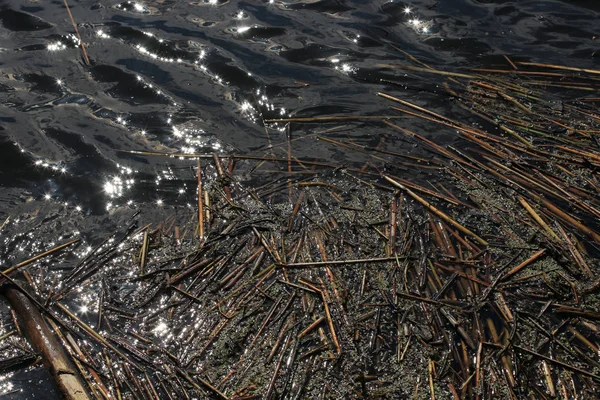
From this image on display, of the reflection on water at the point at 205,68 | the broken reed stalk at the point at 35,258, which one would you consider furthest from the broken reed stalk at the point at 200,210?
the broken reed stalk at the point at 35,258

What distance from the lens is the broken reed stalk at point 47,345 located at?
9.20 ft

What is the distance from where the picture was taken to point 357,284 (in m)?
3.44

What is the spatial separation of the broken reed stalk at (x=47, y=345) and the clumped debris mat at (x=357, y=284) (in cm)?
6

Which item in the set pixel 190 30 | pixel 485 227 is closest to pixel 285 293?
pixel 485 227

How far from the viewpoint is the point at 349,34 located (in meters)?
6.06

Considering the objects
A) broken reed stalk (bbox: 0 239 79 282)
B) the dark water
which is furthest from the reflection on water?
broken reed stalk (bbox: 0 239 79 282)

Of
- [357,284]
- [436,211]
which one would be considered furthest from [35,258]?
[436,211]

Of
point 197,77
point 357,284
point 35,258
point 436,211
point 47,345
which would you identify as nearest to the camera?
point 47,345

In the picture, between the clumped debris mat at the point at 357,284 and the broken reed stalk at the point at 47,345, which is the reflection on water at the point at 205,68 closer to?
the clumped debris mat at the point at 357,284

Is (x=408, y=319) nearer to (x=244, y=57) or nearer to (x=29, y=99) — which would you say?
(x=244, y=57)

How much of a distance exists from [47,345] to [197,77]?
328 cm

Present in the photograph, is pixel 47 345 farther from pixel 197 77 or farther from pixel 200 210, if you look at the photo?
pixel 197 77

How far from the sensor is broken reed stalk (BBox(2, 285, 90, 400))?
2803mm

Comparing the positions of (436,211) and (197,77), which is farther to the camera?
(197,77)
